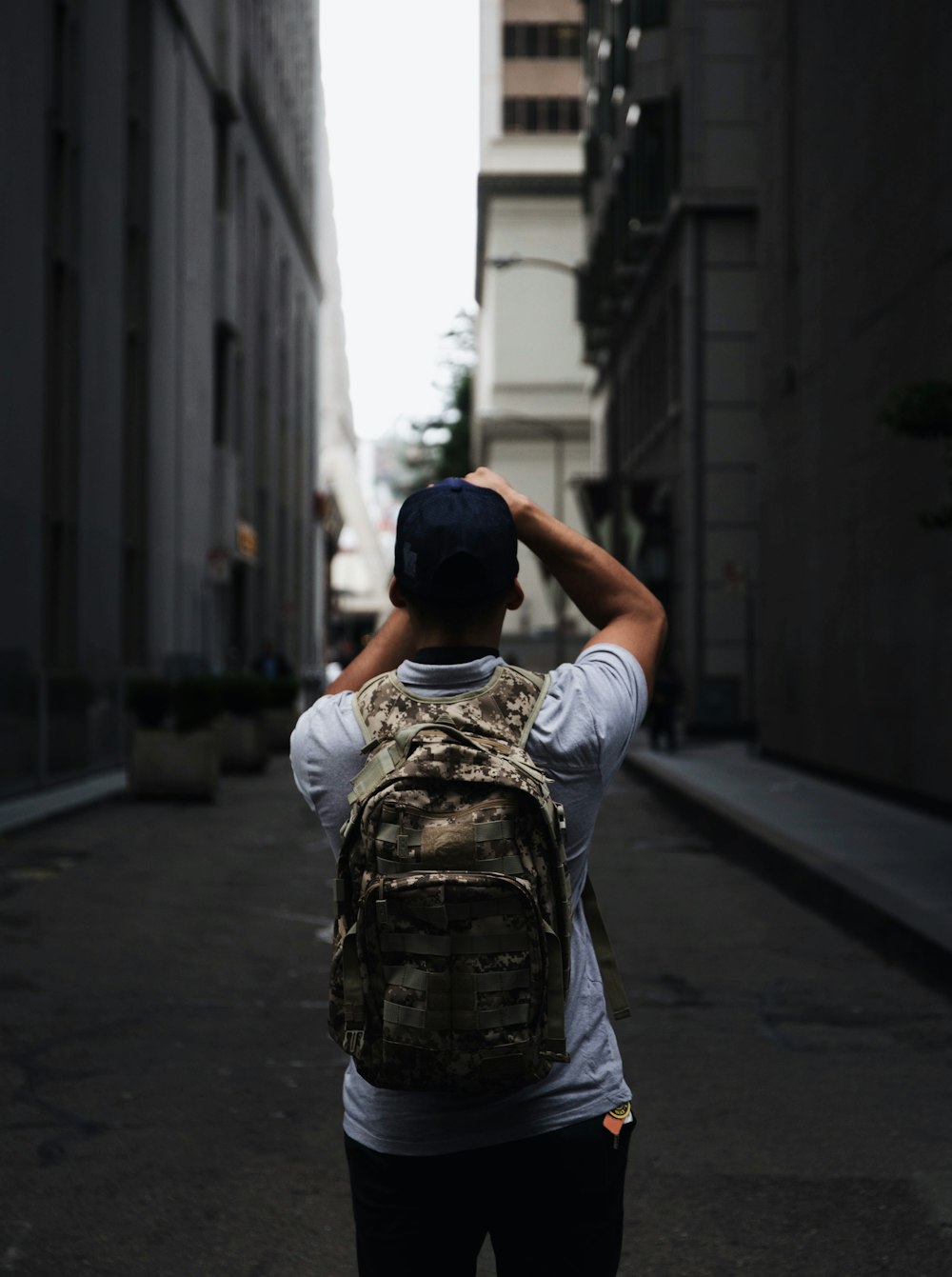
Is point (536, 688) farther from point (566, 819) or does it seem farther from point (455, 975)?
point (455, 975)

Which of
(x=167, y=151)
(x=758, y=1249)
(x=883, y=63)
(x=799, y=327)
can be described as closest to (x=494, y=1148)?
(x=758, y=1249)

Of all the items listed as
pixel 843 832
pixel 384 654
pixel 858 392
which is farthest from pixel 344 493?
pixel 384 654

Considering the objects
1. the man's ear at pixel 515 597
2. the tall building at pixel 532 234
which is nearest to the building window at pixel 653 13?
the man's ear at pixel 515 597

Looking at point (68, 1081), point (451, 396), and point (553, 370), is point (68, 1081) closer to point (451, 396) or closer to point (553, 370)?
point (553, 370)

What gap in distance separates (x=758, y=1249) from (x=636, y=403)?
129 ft

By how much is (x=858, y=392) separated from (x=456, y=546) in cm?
1634

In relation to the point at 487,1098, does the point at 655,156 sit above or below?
above

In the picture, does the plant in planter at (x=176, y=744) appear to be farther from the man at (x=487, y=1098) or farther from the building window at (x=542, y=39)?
the building window at (x=542, y=39)

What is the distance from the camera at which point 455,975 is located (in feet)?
7.58

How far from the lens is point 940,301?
14.8 m

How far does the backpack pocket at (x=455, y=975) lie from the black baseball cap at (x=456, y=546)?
40 centimetres

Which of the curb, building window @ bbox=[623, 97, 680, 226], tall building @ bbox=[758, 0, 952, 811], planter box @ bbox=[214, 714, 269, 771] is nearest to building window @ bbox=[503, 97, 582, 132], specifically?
building window @ bbox=[623, 97, 680, 226]

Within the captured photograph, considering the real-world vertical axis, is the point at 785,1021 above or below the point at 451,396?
below

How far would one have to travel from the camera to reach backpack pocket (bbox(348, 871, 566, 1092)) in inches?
90.4
